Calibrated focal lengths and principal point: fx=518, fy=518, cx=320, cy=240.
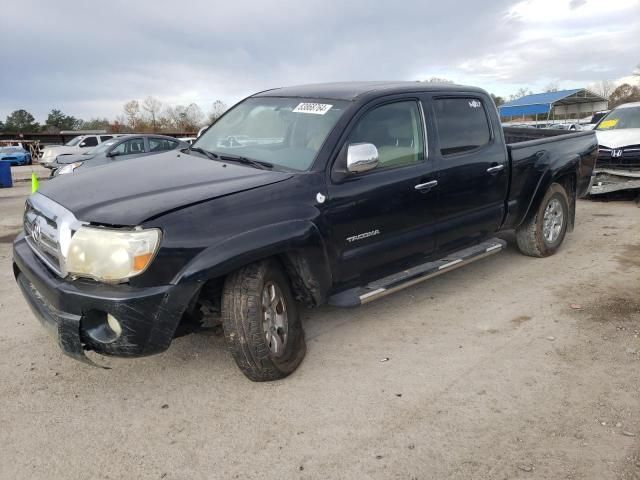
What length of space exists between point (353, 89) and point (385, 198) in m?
0.92

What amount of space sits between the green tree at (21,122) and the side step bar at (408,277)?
204 feet

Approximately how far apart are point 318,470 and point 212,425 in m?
0.70

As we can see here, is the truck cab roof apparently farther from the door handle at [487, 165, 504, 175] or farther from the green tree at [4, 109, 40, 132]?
the green tree at [4, 109, 40, 132]

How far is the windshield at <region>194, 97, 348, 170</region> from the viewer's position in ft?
11.7

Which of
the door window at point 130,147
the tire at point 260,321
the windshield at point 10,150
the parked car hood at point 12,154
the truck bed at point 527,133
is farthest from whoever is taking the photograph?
the windshield at point 10,150

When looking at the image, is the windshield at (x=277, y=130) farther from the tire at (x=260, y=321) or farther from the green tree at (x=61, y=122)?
the green tree at (x=61, y=122)

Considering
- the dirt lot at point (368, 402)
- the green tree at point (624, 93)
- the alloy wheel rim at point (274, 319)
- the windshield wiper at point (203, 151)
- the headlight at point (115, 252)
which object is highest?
the green tree at point (624, 93)

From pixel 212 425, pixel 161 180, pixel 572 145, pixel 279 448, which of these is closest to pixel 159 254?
pixel 161 180

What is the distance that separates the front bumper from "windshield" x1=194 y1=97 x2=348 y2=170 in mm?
1250

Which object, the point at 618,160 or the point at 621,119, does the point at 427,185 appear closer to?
the point at 618,160

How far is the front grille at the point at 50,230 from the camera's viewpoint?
2777 millimetres

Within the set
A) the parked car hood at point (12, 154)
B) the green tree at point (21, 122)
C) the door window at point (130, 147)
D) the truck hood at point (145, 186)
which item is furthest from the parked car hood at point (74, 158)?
the green tree at point (21, 122)

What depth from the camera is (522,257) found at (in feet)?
19.2

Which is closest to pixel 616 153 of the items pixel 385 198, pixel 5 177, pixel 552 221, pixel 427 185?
pixel 552 221
